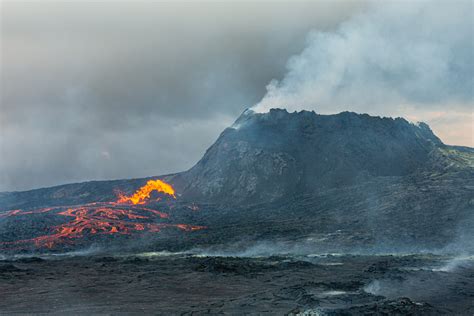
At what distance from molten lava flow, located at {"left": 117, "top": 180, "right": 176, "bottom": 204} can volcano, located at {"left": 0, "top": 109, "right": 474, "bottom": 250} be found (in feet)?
17.0

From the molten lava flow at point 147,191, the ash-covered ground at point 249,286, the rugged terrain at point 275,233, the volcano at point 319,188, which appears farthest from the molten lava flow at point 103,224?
the molten lava flow at point 147,191

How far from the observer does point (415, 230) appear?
76188mm

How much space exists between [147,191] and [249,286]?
128m

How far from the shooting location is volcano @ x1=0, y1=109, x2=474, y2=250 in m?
80.4

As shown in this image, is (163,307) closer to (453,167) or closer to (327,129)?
(453,167)

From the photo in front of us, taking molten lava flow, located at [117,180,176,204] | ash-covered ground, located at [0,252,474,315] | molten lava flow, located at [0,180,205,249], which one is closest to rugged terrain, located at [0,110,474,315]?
ash-covered ground, located at [0,252,474,315]

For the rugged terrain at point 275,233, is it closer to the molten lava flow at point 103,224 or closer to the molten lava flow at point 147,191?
the molten lava flow at point 103,224

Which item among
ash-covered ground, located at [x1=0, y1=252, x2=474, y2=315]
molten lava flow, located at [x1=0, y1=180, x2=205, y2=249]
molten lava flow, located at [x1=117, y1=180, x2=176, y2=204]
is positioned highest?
molten lava flow, located at [x1=117, y1=180, x2=176, y2=204]

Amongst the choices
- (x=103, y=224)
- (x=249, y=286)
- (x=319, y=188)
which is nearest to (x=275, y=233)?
(x=249, y=286)

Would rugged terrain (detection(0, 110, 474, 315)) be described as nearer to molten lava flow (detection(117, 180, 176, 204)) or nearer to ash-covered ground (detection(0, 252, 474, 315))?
ash-covered ground (detection(0, 252, 474, 315))

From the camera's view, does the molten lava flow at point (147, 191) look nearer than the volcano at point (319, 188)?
No

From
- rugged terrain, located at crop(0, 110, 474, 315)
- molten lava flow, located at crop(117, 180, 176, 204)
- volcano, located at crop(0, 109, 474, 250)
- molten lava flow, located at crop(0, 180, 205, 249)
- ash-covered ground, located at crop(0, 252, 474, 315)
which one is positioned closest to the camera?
ash-covered ground, located at crop(0, 252, 474, 315)

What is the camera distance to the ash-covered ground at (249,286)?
1222 inches

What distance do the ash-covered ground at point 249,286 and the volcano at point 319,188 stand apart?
816 inches
